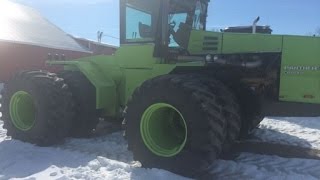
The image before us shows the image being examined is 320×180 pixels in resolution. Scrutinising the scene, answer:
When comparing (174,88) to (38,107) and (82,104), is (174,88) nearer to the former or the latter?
(82,104)

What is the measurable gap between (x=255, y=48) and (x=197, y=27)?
5.57 ft

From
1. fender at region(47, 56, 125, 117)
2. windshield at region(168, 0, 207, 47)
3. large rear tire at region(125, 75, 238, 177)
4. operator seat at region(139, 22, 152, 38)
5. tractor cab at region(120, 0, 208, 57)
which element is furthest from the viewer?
fender at region(47, 56, 125, 117)

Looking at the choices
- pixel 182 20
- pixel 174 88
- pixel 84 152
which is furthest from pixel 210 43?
pixel 84 152

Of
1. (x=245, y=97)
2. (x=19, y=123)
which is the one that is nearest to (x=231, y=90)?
(x=245, y=97)

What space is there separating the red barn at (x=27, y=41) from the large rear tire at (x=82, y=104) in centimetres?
1671

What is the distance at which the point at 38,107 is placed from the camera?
24.8 ft

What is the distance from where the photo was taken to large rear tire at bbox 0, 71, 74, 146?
24.6 feet

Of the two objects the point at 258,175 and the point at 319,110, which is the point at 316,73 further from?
the point at 258,175

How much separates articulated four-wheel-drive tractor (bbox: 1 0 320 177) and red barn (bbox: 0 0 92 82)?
16830 mm

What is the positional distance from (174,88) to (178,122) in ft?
3.47

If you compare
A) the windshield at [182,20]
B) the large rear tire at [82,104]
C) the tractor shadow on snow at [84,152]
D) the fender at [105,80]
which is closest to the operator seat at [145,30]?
the windshield at [182,20]

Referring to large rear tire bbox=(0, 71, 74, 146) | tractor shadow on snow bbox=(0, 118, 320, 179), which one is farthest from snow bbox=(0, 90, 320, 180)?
large rear tire bbox=(0, 71, 74, 146)

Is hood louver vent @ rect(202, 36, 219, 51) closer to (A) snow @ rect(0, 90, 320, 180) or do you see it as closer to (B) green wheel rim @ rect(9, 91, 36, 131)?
(A) snow @ rect(0, 90, 320, 180)

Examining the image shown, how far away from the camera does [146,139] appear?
6223mm
